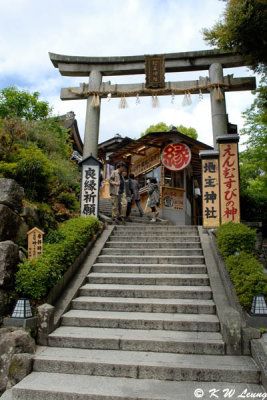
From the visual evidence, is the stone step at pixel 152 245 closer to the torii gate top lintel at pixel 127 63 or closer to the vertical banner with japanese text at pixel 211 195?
the vertical banner with japanese text at pixel 211 195

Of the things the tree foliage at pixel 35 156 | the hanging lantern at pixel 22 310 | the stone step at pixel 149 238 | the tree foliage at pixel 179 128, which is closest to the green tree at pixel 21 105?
the tree foliage at pixel 35 156

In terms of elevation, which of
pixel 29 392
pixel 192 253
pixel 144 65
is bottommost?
pixel 29 392

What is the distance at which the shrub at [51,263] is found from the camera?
4996mm

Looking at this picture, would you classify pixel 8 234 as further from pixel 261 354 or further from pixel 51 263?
pixel 261 354

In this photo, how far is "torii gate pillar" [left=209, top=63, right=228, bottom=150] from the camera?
506 inches

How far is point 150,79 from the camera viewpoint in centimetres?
1405

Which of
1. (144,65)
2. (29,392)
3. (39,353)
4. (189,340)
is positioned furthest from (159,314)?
(144,65)

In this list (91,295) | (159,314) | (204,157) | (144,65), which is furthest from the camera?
(144,65)

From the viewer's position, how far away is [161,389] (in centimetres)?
357

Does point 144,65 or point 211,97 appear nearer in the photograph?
point 211,97

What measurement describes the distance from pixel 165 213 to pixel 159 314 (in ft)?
33.5

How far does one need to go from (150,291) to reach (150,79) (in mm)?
11351

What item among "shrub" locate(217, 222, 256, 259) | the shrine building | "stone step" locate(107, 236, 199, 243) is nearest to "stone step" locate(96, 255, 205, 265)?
"shrub" locate(217, 222, 256, 259)

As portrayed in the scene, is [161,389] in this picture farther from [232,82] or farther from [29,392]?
[232,82]
